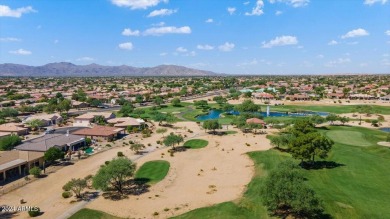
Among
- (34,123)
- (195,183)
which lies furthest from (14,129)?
(195,183)

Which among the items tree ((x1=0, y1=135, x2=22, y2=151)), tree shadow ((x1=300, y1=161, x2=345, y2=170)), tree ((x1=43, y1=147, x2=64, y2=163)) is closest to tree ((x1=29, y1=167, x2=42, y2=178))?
tree ((x1=43, y1=147, x2=64, y2=163))

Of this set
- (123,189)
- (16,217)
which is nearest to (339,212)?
(123,189)

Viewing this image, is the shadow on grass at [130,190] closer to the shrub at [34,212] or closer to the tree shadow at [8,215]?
the shrub at [34,212]

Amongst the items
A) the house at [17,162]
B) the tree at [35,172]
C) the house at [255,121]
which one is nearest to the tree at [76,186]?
the tree at [35,172]

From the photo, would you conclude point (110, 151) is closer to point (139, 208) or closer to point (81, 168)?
point (81, 168)

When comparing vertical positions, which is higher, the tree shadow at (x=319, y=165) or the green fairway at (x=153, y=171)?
the tree shadow at (x=319, y=165)

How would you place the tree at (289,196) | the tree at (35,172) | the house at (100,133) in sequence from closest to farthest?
1. the tree at (289,196)
2. the tree at (35,172)
3. the house at (100,133)

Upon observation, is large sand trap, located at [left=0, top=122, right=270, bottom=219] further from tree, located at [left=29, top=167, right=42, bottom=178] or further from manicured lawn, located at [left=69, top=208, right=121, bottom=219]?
tree, located at [left=29, top=167, right=42, bottom=178]
